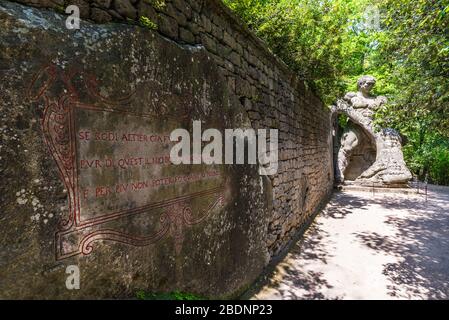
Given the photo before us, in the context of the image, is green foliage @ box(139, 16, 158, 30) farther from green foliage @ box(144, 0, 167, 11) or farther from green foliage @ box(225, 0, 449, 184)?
green foliage @ box(225, 0, 449, 184)

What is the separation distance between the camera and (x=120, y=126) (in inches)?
67.6

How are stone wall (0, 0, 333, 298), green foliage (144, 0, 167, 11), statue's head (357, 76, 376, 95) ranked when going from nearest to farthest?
stone wall (0, 0, 333, 298) < green foliage (144, 0, 167, 11) < statue's head (357, 76, 376, 95)

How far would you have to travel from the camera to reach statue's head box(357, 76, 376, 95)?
1109cm

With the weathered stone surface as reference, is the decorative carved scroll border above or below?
below

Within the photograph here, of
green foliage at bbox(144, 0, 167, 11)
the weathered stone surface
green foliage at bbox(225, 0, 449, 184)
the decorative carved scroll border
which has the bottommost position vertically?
the decorative carved scroll border

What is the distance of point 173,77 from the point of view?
215cm

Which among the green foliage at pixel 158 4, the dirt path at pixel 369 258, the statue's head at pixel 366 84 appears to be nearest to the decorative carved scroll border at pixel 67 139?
the green foliage at pixel 158 4

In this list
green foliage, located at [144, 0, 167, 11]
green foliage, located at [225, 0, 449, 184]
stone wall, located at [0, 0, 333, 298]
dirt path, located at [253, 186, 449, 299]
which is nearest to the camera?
stone wall, located at [0, 0, 333, 298]

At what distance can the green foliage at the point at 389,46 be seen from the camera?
3.99m

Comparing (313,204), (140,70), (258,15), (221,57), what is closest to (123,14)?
(140,70)

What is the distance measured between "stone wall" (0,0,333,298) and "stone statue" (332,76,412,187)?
29.6 feet

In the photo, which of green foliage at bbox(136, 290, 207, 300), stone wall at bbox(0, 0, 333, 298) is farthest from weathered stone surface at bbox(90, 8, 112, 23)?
green foliage at bbox(136, 290, 207, 300)

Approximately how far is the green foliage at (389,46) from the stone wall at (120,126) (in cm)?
198

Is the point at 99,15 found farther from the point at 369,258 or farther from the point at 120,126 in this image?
the point at 369,258
